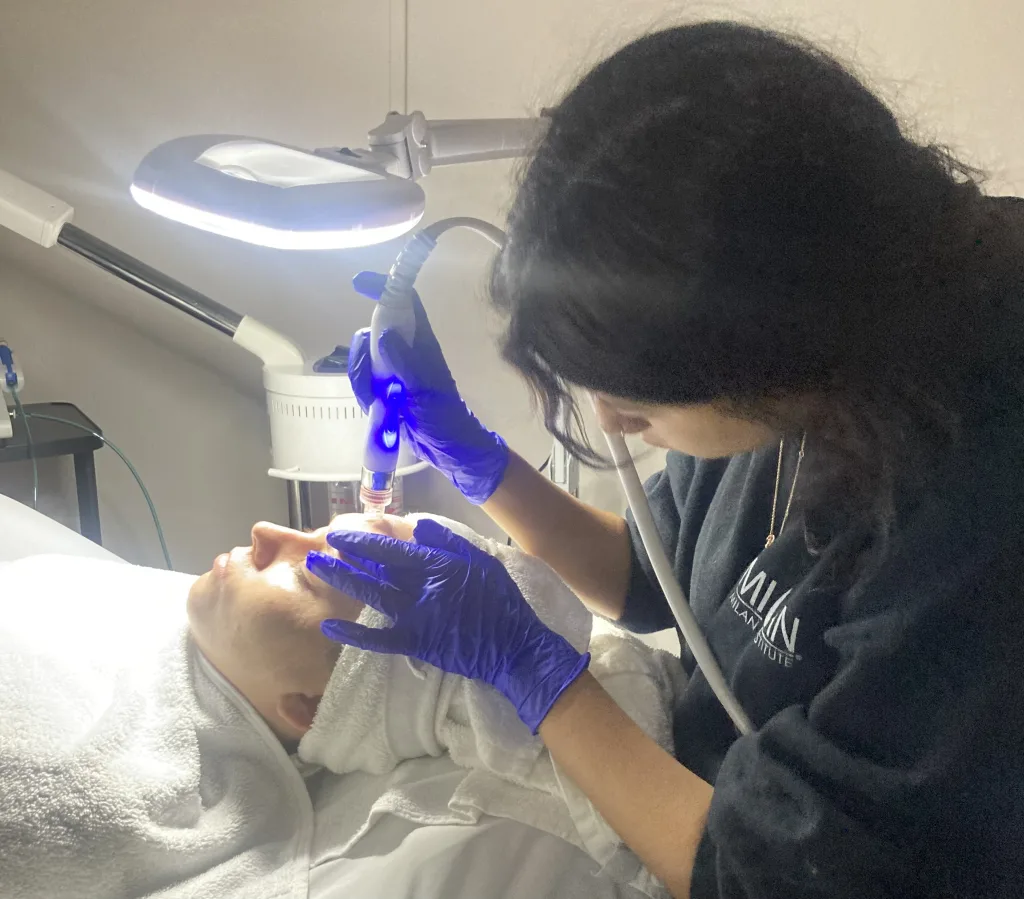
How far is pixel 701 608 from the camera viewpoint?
0.99 metres

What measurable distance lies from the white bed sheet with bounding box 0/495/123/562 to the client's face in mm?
359

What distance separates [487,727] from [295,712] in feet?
0.81

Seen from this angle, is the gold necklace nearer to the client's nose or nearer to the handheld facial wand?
the handheld facial wand

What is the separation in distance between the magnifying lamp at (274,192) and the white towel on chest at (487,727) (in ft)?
1.55

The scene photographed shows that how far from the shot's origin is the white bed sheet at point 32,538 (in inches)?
48.3

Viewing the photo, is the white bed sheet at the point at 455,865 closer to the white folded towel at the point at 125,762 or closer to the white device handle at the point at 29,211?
the white folded towel at the point at 125,762

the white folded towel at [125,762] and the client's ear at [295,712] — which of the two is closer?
the white folded towel at [125,762]

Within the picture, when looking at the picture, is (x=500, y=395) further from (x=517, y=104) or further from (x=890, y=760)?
(x=890, y=760)

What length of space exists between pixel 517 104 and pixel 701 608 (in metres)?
1.08

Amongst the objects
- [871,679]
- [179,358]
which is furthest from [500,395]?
[871,679]

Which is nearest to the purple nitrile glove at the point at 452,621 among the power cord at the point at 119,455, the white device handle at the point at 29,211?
the white device handle at the point at 29,211

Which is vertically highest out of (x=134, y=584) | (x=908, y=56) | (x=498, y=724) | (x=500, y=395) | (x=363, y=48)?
(x=363, y=48)

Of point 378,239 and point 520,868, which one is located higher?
point 378,239

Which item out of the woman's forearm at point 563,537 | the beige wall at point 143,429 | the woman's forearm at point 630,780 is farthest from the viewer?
the beige wall at point 143,429
